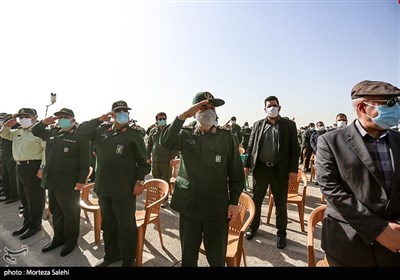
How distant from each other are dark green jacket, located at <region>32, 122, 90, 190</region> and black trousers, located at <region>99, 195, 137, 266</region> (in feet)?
2.79

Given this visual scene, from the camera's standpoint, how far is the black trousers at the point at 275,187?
3.49 metres

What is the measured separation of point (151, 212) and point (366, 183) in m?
2.93

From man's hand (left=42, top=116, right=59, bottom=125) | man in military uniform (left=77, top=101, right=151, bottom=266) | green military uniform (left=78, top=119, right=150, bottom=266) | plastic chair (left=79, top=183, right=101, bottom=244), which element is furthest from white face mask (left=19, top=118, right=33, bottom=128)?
green military uniform (left=78, top=119, right=150, bottom=266)

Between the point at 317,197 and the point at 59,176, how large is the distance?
630 centimetres

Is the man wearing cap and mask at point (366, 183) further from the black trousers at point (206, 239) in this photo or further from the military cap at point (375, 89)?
the black trousers at point (206, 239)

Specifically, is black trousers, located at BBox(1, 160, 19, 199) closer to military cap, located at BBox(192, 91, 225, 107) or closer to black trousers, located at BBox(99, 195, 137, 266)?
black trousers, located at BBox(99, 195, 137, 266)

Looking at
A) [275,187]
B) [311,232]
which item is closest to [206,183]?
[311,232]

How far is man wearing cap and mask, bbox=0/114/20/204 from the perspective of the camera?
18.5ft

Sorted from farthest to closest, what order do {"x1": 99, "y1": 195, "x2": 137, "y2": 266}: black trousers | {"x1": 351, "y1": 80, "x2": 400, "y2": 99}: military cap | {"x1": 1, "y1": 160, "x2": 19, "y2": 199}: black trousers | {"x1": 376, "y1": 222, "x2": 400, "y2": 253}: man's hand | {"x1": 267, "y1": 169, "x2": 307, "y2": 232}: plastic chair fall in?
1. {"x1": 1, "y1": 160, "x2": 19, "y2": 199}: black trousers
2. {"x1": 267, "y1": 169, "x2": 307, "y2": 232}: plastic chair
3. {"x1": 99, "y1": 195, "x2": 137, "y2": 266}: black trousers
4. {"x1": 351, "y1": 80, "x2": 400, "y2": 99}: military cap
5. {"x1": 376, "y1": 222, "x2": 400, "y2": 253}: man's hand

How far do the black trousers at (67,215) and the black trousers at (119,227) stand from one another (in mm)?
910

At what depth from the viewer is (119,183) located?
289cm

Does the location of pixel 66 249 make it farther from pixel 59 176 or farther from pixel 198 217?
pixel 198 217
